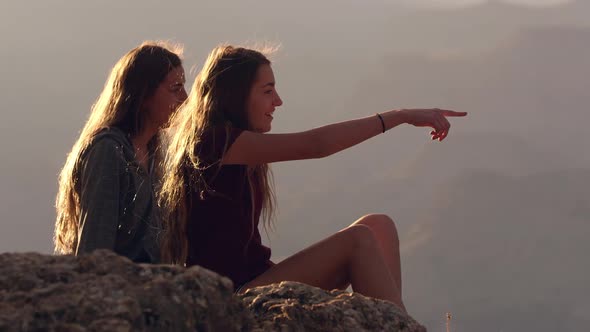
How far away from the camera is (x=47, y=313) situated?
3.52 metres

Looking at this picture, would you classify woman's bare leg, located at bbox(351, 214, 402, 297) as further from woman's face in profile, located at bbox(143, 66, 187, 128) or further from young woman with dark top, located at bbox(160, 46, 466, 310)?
woman's face in profile, located at bbox(143, 66, 187, 128)

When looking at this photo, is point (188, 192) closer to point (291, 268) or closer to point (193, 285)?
point (291, 268)

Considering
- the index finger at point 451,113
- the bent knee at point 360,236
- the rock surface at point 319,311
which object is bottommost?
the rock surface at point 319,311

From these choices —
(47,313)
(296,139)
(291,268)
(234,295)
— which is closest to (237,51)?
(296,139)

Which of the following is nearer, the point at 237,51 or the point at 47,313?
A: the point at 47,313

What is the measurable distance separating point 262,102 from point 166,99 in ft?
2.71

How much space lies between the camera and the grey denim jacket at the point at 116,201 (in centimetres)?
661

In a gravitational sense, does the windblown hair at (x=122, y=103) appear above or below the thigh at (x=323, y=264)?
above

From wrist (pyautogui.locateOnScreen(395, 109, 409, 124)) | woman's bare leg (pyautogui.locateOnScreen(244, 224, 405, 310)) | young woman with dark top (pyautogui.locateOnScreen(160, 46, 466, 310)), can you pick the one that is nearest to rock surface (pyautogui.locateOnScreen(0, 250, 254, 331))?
woman's bare leg (pyautogui.locateOnScreen(244, 224, 405, 310))

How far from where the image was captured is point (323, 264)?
20.3 feet

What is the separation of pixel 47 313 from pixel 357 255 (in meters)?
2.81

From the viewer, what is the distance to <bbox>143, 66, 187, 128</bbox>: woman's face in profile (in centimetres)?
745

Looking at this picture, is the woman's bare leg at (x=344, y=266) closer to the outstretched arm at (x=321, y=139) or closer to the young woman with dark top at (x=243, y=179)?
the young woman with dark top at (x=243, y=179)

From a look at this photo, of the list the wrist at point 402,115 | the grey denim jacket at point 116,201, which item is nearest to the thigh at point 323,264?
the wrist at point 402,115
